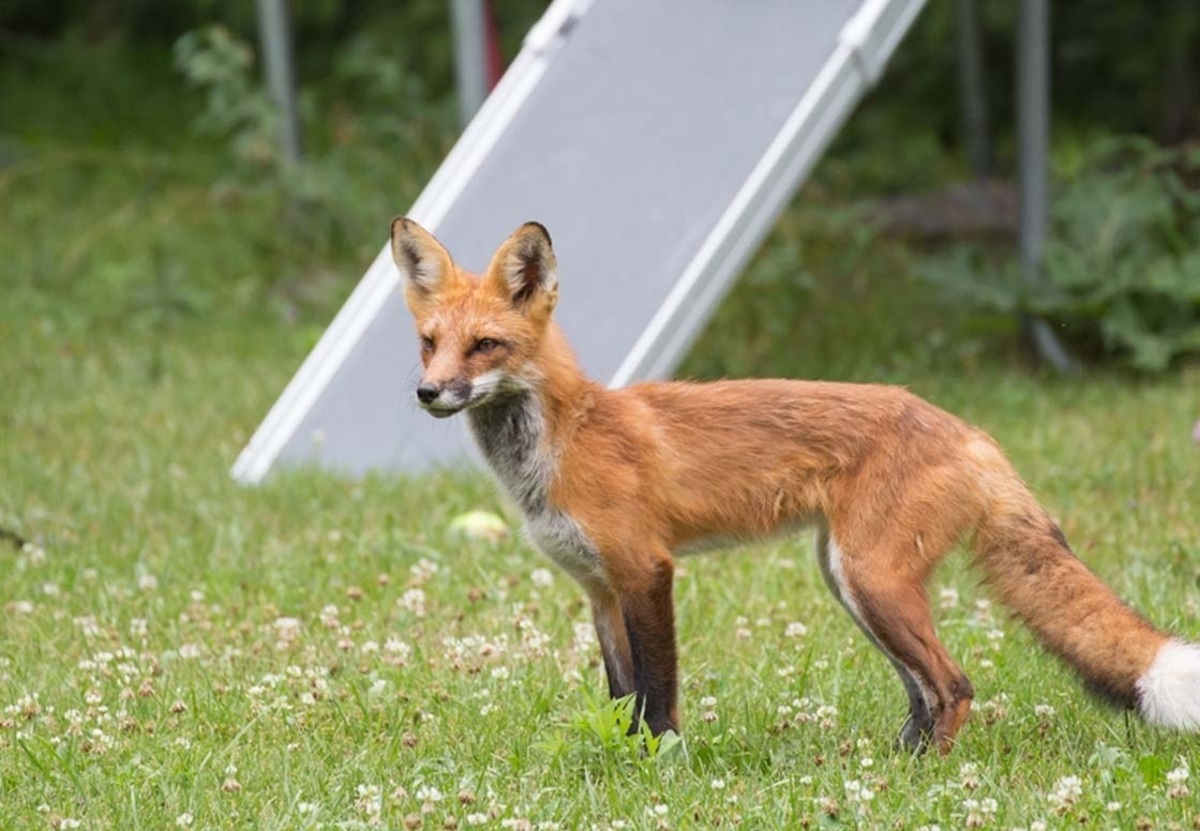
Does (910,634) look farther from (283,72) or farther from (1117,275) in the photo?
(283,72)

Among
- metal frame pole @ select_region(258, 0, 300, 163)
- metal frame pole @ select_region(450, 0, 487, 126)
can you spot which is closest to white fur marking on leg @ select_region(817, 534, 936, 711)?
metal frame pole @ select_region(450, 0, 487, 126)


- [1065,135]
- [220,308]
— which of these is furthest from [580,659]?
[1065,135]

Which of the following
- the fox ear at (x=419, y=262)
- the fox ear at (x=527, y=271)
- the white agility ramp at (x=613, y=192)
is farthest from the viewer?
the white agility ramp at (x=613, y=192)

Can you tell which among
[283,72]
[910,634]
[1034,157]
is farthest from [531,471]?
[283,72]

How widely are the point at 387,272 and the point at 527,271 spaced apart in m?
3.53

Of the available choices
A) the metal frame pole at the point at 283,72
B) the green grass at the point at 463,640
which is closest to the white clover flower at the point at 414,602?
the green grass at the point at 463,640

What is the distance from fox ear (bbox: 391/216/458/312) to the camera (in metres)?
4.29

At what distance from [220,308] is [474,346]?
7556 millimetres

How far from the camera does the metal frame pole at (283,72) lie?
1162 centimetres

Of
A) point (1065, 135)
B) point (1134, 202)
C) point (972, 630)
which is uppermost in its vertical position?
point (972, 630)

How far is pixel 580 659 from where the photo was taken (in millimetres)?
4945

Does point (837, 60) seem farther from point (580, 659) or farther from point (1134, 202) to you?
point (580, 659)

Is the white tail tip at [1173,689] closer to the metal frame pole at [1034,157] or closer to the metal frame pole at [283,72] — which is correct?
the metal frame pole at [1034,157]

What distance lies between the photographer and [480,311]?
4.17m
